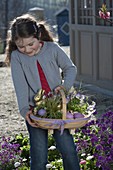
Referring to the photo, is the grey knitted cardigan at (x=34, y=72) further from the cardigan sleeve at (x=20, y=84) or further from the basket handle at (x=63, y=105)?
the basket handle at (x=63, y=105)

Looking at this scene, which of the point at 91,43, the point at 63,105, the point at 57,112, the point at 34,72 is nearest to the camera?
the point at 63,105

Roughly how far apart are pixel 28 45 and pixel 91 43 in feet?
21.9

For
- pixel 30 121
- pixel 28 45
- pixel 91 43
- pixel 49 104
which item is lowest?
pixel 91 43

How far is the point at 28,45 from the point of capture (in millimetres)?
4293

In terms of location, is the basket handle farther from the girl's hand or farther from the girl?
the girl's hand

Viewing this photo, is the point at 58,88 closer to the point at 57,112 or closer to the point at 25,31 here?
the point at 57,112

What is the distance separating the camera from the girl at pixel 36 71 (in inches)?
171

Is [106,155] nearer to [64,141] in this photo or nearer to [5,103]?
[64,141]

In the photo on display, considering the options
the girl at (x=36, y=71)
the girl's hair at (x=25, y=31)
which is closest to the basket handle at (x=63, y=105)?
the girl at (x=36, y=71)

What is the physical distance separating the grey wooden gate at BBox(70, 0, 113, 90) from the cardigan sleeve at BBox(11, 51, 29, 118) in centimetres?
572

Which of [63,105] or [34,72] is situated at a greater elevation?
[34,72]

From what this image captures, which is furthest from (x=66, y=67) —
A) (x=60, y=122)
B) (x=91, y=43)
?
(x=91, y=43)

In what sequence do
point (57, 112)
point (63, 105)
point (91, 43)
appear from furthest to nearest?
point (91, 43), point (57, 112), point (63, 105)

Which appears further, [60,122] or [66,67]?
[66,67]
